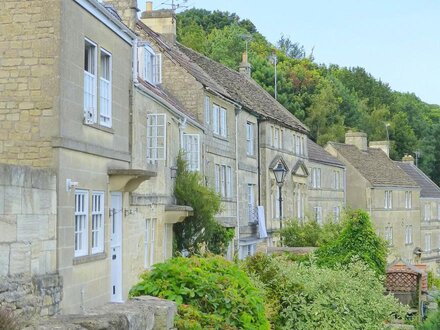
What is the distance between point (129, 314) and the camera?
889 cm

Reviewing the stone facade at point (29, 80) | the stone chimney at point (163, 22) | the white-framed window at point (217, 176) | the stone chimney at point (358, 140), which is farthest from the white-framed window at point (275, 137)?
the stone facade at point (29, 80)

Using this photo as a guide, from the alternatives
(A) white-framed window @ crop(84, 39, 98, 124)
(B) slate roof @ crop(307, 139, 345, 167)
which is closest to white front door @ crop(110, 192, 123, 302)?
(A) white-framed window @ crop(84, 39, 98, 124)

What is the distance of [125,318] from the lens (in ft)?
28.2

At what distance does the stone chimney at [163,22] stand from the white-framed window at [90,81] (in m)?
19.0

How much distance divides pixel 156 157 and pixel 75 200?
23.8 ft

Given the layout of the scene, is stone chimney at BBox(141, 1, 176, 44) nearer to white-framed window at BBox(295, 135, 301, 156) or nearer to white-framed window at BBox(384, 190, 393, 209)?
white-framed window at BBox(295, 135, 301, 156)

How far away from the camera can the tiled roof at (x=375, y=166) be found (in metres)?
61.0

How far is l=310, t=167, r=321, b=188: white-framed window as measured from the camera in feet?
173

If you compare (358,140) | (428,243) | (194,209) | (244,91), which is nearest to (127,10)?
(194,209)

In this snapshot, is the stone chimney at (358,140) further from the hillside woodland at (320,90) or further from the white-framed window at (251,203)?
the white-framed window at (251,203)

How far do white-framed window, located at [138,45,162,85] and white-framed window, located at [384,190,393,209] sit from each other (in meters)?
37.1

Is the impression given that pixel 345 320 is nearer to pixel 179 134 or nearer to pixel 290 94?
pixel 179 134

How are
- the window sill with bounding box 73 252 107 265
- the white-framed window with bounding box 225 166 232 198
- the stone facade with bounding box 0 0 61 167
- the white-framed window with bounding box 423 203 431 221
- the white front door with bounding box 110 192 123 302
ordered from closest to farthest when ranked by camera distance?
the stone facade with bounding box 0 0 61 167, the window sill with bounding box 73 252 107 265, the white front door with bounding box 110 192 123 302, the white-framed window with bounding box 225 166 232 198, the white-framed window with bounding box 423 203 431 221

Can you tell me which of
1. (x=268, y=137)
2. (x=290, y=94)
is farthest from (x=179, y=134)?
(x=290, y=94)
